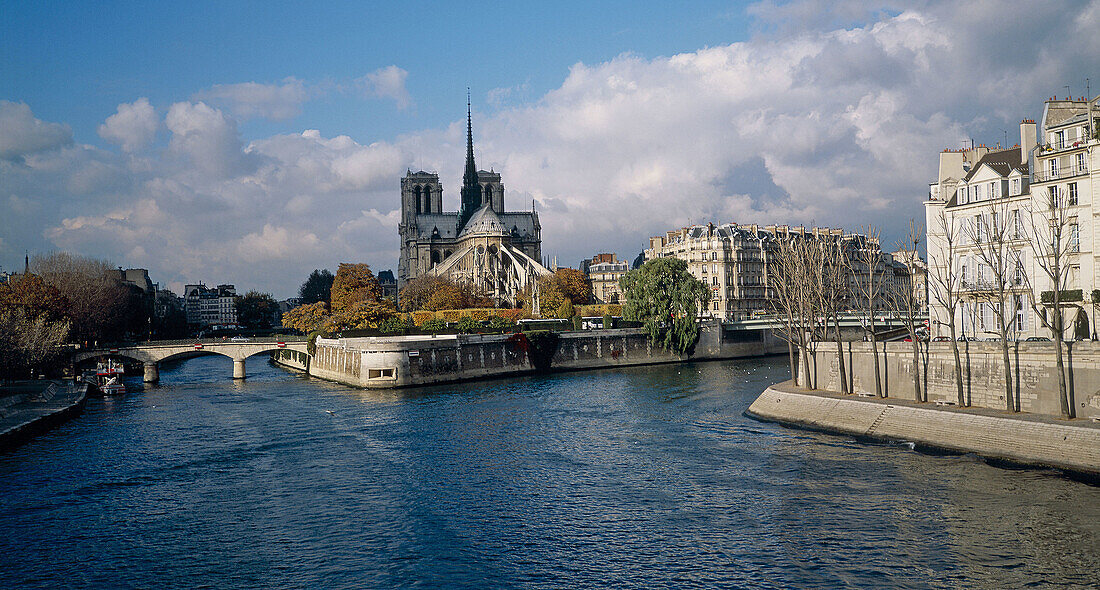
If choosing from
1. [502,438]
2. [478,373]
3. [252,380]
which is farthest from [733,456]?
[252,380]

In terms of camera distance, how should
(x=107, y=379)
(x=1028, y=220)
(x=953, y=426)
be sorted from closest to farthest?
(x=953, y=426), (x=1028, y=220), (x=107, y=379)

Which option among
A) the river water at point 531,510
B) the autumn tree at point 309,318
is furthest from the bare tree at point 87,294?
the river water at point 531,510

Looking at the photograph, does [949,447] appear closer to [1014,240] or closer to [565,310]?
[1014,240]

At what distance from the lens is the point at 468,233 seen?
158 metres

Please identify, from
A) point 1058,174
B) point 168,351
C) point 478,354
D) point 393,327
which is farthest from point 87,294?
point 1058,174

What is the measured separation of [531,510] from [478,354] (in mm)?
43679

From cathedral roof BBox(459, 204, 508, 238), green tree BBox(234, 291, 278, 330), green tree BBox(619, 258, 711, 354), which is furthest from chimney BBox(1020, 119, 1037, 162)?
green tree BBox(234, 291, 278, 330)

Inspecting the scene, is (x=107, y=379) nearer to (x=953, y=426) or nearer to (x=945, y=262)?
(x=945, y=262)

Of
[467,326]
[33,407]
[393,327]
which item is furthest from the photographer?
[467,326]

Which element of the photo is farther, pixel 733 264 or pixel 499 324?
pixel 733 264

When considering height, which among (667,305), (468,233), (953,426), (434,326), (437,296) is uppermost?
(468,233)

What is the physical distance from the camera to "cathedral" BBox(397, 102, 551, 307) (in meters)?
143

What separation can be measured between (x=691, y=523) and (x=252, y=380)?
60916mm

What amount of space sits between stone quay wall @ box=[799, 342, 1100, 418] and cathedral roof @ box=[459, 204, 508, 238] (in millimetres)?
114090
